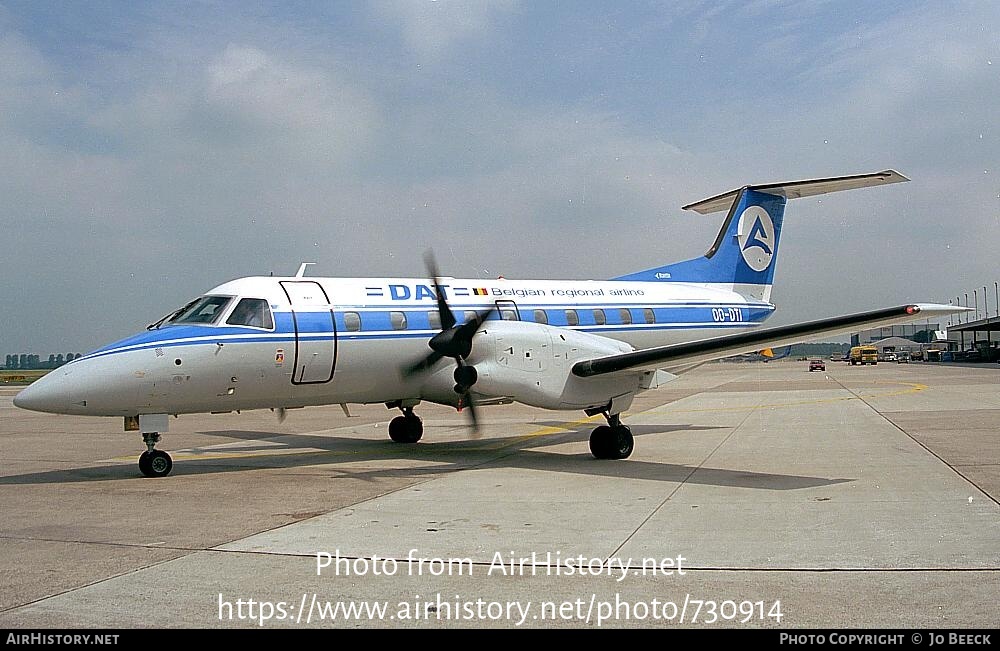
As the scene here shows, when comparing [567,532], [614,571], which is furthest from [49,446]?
[614,571]

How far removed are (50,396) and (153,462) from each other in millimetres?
1716

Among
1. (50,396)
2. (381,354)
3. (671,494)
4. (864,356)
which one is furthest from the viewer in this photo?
(864,356)

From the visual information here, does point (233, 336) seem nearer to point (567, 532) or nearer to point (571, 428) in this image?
point (567, 532)

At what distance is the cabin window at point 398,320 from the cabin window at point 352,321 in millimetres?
617

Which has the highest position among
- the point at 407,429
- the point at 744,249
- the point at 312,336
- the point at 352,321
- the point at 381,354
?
the point at 744,249

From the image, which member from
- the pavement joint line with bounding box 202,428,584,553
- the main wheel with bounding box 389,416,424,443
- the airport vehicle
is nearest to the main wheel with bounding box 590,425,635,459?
the pavement joint line with bounding box 202,428,584,553

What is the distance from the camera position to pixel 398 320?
14828mm

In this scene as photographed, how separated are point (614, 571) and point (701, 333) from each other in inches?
499

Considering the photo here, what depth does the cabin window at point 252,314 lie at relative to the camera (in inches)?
521

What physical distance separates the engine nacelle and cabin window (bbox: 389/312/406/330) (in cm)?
181

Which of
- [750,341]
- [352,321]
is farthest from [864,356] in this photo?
[352,321]

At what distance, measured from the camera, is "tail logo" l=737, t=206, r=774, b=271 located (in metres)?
19.8

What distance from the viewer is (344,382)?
1422cm

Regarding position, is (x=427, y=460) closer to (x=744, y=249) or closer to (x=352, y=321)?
(x=352, y=321)
